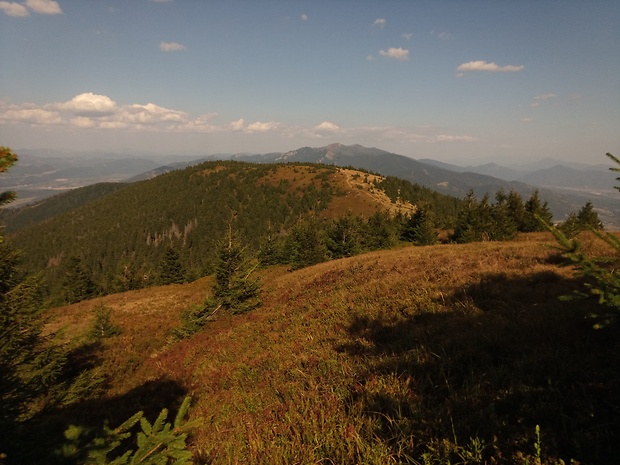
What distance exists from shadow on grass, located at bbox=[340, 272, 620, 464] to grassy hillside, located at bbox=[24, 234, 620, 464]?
0.02 meters

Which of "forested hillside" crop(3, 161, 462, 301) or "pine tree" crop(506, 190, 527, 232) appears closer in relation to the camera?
"pine tree" crop(506, 190, 527, 232)

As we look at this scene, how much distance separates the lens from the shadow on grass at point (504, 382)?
313 centimetres

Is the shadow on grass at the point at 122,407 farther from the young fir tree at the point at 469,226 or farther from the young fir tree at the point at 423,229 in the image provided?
the young fir tree at the point at 423,229

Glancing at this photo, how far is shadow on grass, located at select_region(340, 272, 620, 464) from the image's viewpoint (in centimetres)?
313

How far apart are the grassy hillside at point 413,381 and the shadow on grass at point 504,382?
2 cm

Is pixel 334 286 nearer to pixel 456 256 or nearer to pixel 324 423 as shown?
pixel 456 256

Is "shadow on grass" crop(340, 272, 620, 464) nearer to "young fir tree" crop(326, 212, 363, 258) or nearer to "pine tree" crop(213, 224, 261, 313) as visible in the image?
"pine tree" crop(213, 224, 261, 313)

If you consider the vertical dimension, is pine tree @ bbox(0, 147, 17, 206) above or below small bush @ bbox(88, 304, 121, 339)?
above

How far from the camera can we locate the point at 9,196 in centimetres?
→ 303

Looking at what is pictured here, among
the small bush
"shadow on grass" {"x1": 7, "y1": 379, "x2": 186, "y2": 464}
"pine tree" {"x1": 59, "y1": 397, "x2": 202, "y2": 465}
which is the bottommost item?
the small bush

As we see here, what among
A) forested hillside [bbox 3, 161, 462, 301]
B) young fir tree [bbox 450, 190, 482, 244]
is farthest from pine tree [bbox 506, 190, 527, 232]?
forested hillside [bbox 3, 161, 462, 301]

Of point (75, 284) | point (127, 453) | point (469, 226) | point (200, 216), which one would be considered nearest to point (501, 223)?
point (469, 226)

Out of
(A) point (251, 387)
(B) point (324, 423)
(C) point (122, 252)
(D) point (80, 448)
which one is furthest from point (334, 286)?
(C) point (122, 252)

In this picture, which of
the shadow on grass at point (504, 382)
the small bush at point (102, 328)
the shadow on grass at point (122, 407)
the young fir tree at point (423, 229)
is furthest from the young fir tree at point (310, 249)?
Answer: the shadow on grass at point (504, 382)
